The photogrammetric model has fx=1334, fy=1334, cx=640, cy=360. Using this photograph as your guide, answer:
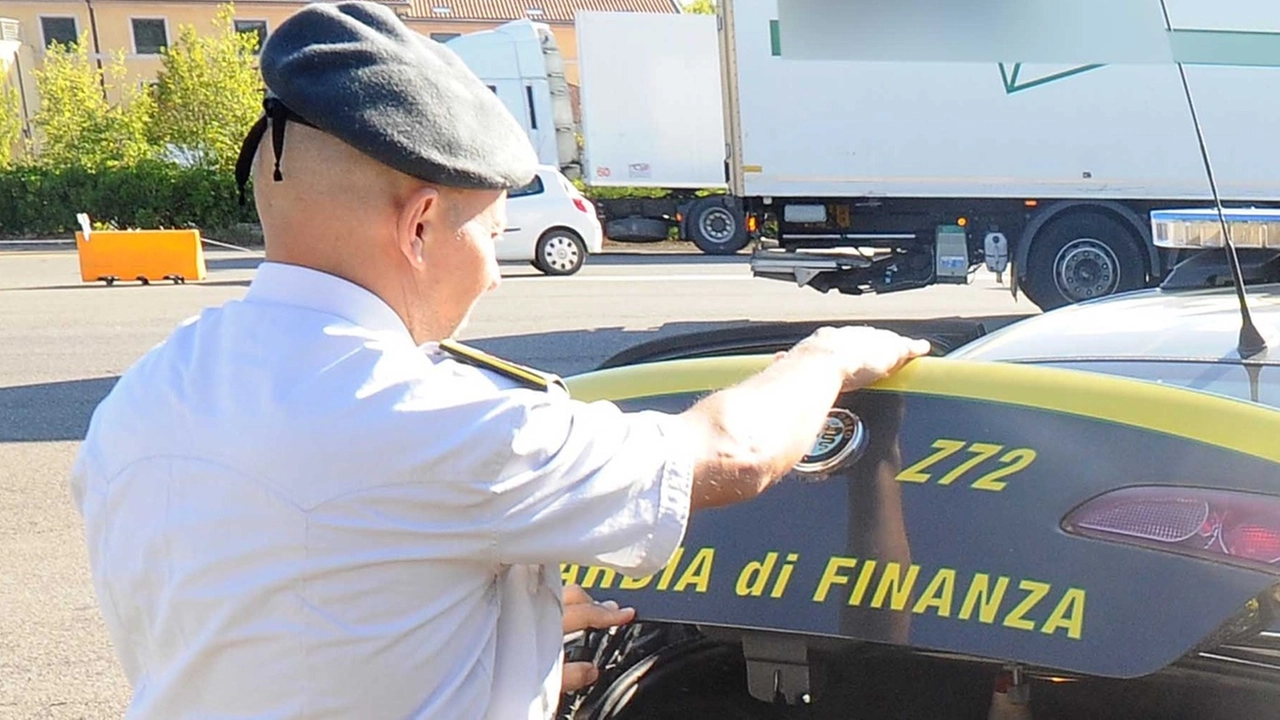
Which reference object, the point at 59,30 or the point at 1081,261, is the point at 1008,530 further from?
the point at 59,30

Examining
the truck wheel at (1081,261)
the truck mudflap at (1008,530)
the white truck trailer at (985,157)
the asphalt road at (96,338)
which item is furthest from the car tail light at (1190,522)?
the truck wheel at (1081,261)

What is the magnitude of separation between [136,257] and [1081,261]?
10523 millimetres

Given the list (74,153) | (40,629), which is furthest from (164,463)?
(74,153)

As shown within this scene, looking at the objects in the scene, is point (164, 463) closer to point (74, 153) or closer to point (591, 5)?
point (74, 153)

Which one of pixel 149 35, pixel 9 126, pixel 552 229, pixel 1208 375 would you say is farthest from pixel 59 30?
pixel 1208 375

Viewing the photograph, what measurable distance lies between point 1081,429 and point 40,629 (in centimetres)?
393

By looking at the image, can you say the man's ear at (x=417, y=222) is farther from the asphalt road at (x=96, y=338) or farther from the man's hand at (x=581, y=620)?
the asphalt road at (x=96, y=338)

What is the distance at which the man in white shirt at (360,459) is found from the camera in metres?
1.21

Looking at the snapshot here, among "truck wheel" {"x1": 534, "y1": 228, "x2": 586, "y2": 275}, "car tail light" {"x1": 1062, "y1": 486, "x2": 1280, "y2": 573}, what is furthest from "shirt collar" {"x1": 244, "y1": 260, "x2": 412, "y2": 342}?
"truck wheel" {"x1": 534, "y1": 228, "x2": 586, "y2": 275}

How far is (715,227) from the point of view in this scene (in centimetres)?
1925

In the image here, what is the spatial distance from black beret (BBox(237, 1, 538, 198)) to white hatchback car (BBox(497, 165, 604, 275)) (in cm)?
1499

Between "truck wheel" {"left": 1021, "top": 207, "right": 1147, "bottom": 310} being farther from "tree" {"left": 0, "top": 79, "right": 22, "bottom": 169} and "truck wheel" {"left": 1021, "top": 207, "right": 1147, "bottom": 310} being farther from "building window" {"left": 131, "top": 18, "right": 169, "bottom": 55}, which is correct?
"building window" {"left": 131, "top": 18, "right": 169, "bottom": 55}

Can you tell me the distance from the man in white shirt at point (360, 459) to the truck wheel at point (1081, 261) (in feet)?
35.2

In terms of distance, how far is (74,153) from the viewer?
30.8 meters
